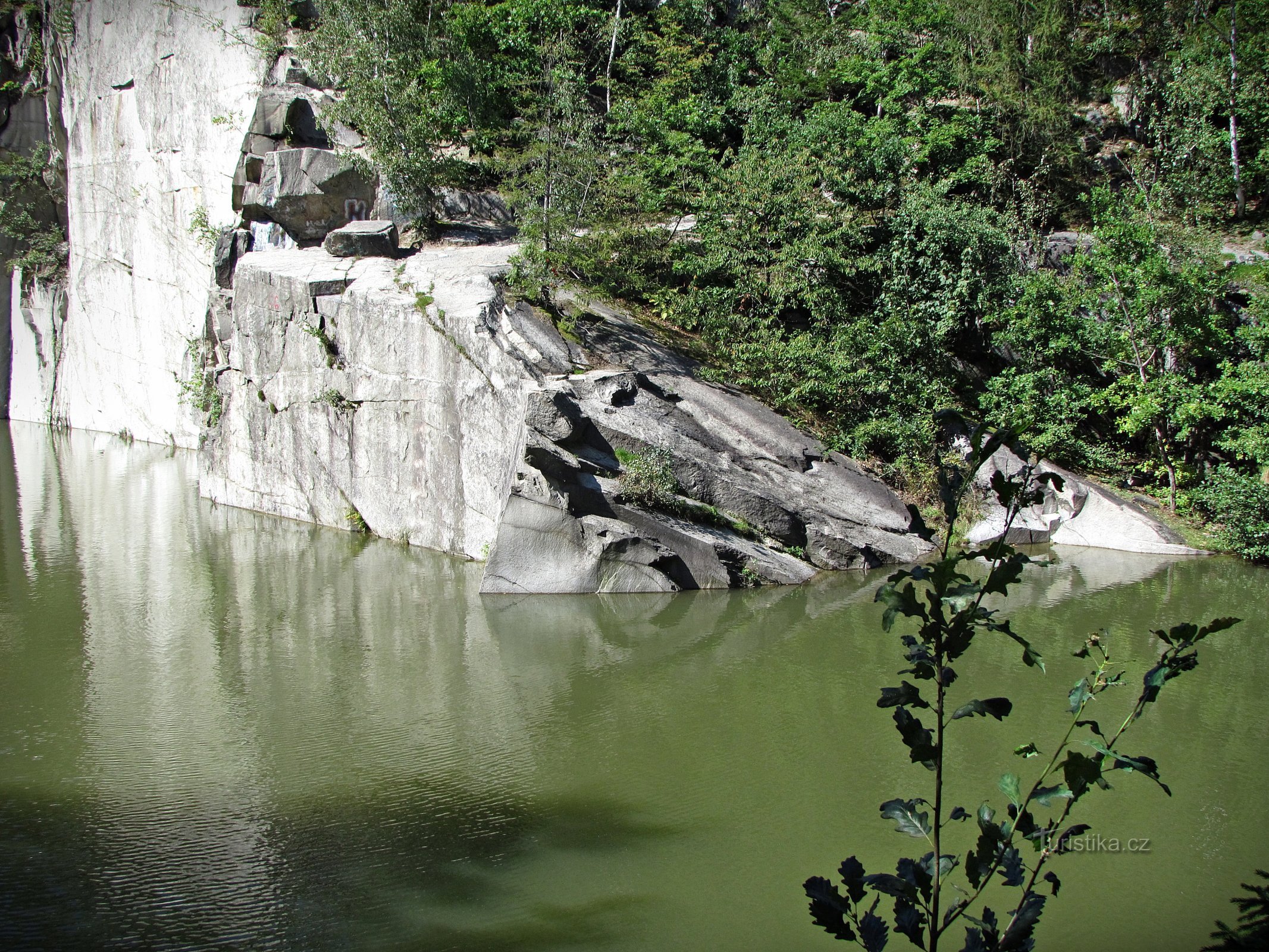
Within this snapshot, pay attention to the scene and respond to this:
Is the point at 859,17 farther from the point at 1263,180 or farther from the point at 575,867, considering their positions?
the point at 575,867

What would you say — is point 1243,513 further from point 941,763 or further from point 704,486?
point 941,763

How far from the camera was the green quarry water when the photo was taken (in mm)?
5242

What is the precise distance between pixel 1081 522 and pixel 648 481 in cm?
720

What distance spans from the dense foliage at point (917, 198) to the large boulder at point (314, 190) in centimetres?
126

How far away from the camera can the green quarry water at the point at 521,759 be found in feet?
17.2

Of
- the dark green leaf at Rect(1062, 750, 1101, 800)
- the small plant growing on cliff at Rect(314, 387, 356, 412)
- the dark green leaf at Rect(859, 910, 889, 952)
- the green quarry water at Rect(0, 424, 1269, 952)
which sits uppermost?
the small plant growing on cliff at Rect(314, 387, 356, 412)

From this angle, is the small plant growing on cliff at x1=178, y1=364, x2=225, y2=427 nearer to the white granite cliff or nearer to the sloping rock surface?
the white granite cliff

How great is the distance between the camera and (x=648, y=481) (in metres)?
12.0

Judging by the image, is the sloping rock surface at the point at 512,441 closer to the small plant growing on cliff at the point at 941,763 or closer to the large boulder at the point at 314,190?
the large boulder at the point at 314,190

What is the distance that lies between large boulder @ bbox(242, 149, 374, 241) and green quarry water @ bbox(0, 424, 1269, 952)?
295 inches
